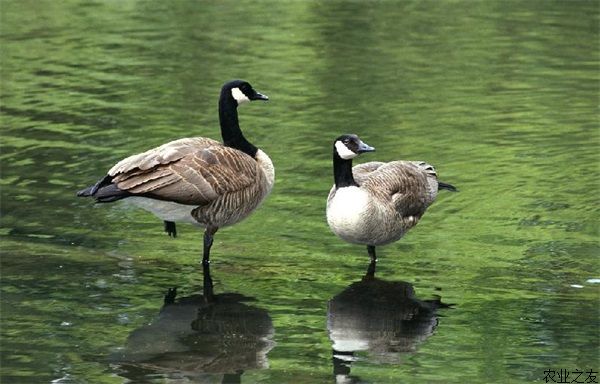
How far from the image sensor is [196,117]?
59.2 feet

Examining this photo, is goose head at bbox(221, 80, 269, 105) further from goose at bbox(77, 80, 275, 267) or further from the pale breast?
the pale breast

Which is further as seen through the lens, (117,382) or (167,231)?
(167,231)

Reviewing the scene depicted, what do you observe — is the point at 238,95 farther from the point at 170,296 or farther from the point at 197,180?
the point at 170,296

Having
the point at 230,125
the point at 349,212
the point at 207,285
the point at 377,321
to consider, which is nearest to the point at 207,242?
the point at 207,285

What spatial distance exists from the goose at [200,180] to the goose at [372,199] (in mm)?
809

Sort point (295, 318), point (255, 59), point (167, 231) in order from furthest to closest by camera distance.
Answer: point (255, 59) < point (167, 231) < point (295, 318)

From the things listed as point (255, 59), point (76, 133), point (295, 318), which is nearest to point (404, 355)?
point (295, 318)

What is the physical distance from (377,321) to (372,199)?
4.79 feet

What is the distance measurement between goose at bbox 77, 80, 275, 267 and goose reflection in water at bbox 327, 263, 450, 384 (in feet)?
4.47

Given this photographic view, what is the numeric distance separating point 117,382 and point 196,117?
31.3ft

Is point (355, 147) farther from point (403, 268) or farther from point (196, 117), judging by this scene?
point (196, 117)

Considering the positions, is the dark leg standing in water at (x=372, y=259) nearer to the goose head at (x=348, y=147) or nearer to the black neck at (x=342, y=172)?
the black neck at (x=342, y=172)

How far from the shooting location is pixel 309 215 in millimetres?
13344

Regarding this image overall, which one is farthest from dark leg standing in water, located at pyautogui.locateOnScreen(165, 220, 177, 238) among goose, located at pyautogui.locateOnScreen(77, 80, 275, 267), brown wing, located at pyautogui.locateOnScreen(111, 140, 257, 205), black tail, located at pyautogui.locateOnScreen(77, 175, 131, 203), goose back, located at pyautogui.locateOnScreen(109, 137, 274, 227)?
black tail, located at pyautogui.locateOnScreen(77, 175, 131, 203)
